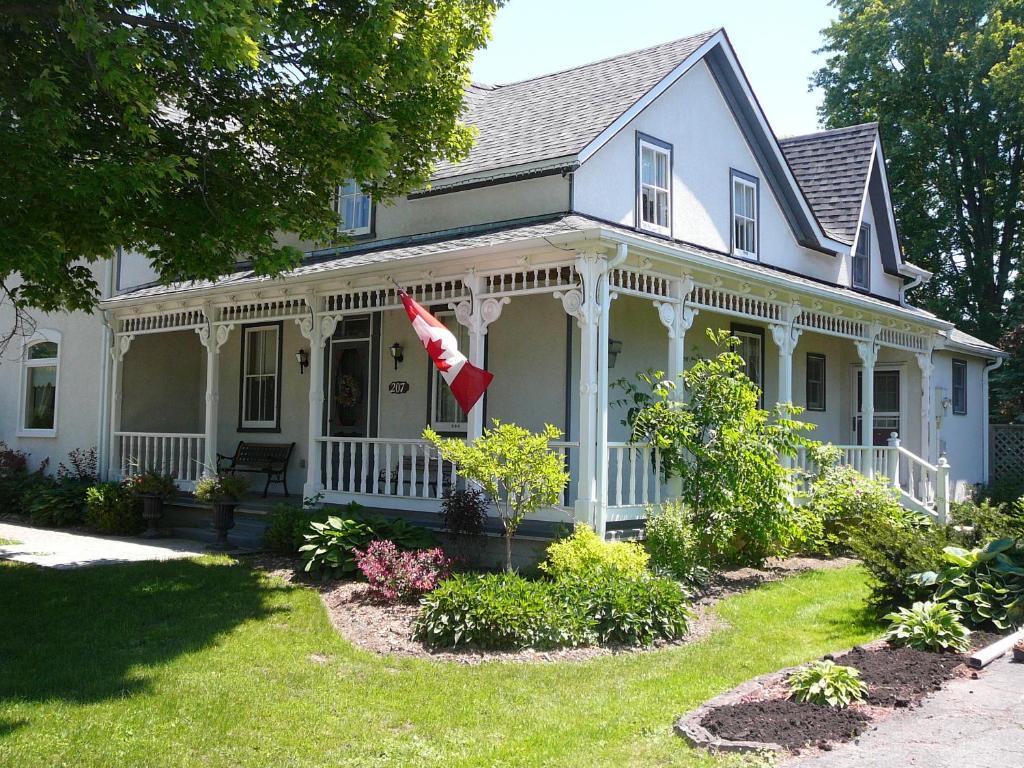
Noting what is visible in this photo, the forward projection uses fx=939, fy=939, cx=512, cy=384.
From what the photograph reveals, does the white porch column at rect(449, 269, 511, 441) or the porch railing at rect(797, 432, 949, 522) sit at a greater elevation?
the white porch column at rect(449, 269, 511, 441)

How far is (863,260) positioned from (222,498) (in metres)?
13.9

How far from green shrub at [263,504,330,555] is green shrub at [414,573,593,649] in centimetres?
360

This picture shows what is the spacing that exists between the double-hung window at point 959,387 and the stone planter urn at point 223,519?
50.7 ft

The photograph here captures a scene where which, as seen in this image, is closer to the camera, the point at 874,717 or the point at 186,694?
the point at 874,717

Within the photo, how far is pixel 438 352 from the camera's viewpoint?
34.9 ft

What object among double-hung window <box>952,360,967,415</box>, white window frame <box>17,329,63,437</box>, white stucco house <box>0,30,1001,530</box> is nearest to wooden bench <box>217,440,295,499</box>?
white stucco house <box>0,30,1001,530</box>

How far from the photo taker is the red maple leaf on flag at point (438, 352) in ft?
34.9

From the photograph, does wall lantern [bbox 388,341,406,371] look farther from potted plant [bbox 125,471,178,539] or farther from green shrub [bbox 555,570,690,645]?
green shrub [bbox 555,570,690,645]

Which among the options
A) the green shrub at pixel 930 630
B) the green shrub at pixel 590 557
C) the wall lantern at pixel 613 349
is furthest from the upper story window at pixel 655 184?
the green shrub at pixel 930 630

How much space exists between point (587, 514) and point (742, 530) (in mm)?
1978

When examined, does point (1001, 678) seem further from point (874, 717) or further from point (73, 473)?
point (73, 473)

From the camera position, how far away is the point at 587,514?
10.3 m

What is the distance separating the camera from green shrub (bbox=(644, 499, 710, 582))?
1005cm

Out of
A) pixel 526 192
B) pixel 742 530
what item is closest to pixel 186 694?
pixel 742 530
